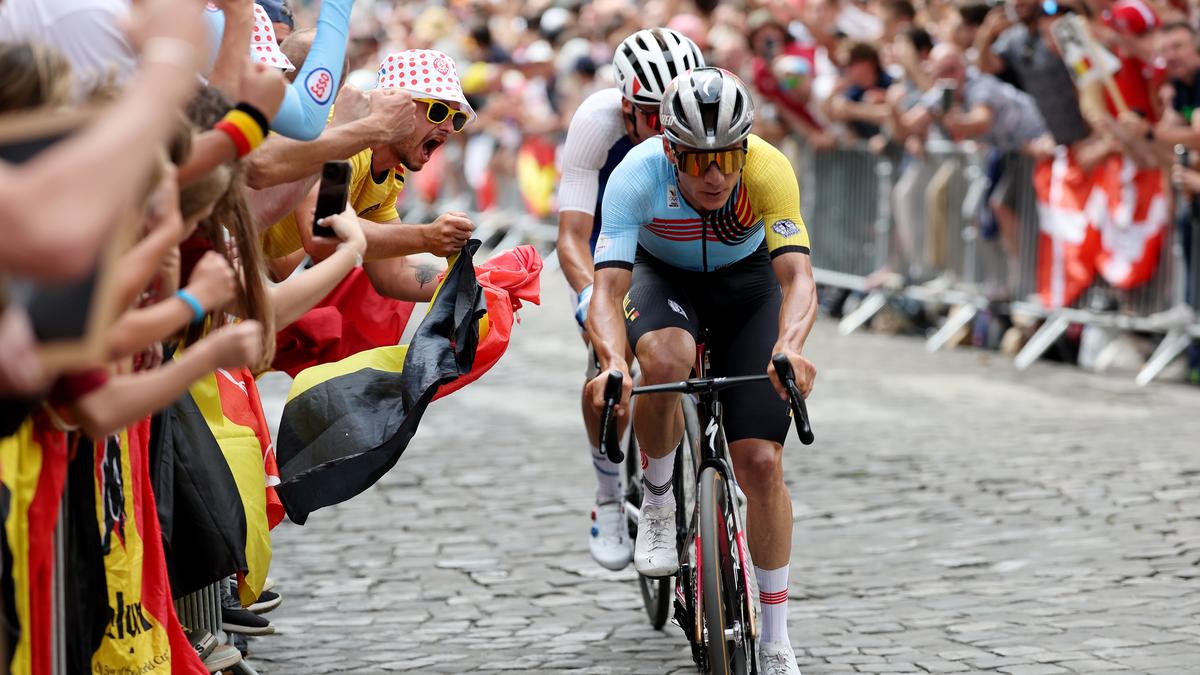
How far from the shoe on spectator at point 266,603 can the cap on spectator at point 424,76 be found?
1.74 m

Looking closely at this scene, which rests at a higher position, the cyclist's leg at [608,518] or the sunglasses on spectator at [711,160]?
the sunglasses on spectator at [711,160]

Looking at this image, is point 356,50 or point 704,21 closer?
point 704,21

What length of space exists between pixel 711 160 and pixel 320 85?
1.19 meters

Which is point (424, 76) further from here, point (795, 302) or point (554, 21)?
point (554, 21)

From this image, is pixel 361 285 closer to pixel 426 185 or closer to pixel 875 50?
pixel 875 50

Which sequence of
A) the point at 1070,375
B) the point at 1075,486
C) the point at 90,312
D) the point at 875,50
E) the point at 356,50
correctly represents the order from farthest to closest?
the point at 356,50 < the point at 875,50 < the point at 1070,375 < the point at 1075,486 < the point at 90,312

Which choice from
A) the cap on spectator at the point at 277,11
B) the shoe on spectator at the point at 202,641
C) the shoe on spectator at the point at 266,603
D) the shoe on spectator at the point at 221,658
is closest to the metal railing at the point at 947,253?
the cap on spectator at the point at 277,11

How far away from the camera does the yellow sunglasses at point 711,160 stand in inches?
212

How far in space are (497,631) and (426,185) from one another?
19131 millimetres

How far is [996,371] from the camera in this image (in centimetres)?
1248

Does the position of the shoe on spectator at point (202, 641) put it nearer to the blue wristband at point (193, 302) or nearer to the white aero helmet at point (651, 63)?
the blue wristband at point (193, 302)

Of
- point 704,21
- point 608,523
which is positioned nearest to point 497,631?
point 608,523

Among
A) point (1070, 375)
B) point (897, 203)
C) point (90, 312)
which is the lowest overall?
point (1070, 375)

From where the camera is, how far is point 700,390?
17.3ft
